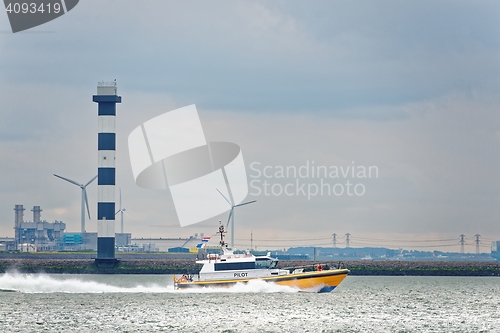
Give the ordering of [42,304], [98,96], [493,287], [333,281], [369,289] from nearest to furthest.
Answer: [42,304] < [333,281] < [369,289] < [493,287] < [98,96]

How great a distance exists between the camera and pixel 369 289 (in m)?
112

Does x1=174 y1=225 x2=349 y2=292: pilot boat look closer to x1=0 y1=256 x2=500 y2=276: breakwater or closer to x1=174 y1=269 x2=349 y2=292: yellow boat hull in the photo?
x1=174 y1=269 x2=349 y2=292: yellow boat hull

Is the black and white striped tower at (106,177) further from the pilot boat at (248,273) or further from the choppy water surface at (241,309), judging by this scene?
the pilot boat at (248,273)

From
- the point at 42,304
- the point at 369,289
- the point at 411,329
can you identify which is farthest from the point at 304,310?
the point at 369,289

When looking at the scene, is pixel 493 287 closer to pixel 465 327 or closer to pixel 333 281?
pixel 333 281

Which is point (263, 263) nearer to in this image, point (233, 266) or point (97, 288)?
point (233, 266)

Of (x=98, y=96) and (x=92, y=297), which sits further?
(x=98, y=96)

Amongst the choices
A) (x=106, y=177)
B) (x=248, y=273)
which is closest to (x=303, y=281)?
(x=248, y=273)

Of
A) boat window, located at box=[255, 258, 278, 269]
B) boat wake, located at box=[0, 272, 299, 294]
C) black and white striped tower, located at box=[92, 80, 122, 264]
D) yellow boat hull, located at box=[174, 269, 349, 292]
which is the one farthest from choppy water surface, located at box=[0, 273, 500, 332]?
black and white striped tower, located at box=[92, 80, 122, 264]

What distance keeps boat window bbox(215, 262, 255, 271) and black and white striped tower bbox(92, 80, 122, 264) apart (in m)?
51.7

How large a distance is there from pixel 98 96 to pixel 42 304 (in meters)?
61.9

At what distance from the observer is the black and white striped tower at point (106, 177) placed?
14150 cm

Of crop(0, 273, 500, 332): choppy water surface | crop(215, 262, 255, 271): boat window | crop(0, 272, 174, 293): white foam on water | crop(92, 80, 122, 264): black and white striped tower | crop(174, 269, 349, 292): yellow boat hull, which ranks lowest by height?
crop(0, 273, 500, 332): choppy water surface

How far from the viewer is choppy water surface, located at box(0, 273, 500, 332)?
70250mm
